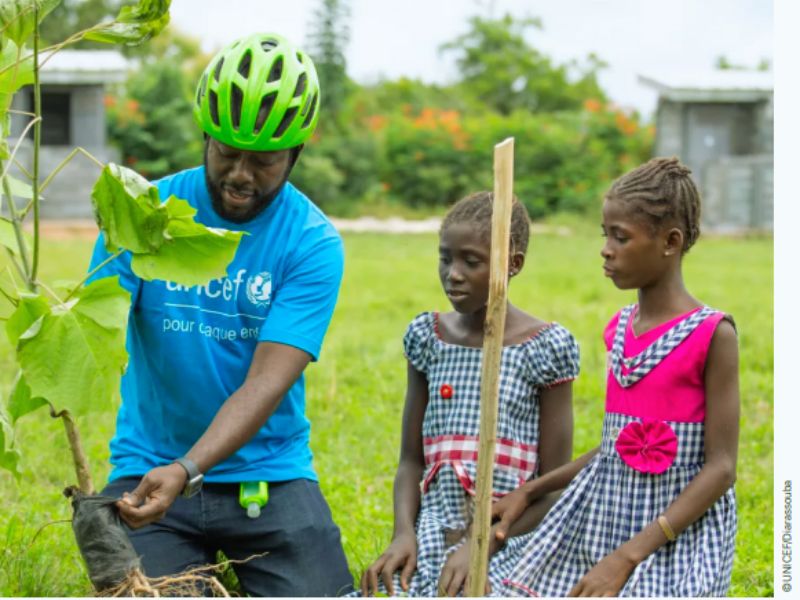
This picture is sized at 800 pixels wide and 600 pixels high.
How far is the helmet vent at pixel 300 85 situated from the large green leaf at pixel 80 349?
967 mm

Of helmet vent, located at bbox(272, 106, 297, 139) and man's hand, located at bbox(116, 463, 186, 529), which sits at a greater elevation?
helmet vent, located at bbox(272, 106, 297, 139)

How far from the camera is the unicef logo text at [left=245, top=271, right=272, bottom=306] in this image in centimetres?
354

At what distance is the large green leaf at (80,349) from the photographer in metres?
2.62

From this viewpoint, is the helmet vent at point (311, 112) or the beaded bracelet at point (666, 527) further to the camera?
the helmet vent at point (311, 112)

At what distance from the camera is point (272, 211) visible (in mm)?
3586

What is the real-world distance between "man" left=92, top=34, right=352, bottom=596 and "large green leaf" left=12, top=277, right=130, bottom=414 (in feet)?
2.05

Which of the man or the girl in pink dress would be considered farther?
the man

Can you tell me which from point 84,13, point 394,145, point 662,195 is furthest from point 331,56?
point 662,195

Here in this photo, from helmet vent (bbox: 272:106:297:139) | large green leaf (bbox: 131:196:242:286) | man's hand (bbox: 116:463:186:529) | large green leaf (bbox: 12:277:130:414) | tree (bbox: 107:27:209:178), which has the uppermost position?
tree (bbox: 107:27:209:178)

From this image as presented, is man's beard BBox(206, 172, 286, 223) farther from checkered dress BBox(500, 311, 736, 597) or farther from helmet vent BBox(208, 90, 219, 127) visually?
checkered dress BBox(500, 311, 736, 597)

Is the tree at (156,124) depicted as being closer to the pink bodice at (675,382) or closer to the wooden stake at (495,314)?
the pink bodice at (675,382)

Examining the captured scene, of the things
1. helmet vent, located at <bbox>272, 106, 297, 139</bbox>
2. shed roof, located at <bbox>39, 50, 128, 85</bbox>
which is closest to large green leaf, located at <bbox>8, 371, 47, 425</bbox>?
helmet vent, located at <bbox>272, 106, 297, 139</bbox>

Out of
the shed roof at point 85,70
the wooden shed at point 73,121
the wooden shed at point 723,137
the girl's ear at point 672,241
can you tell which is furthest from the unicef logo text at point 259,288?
the wooden shed at point 723,137

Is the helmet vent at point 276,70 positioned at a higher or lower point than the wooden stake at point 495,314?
higher
